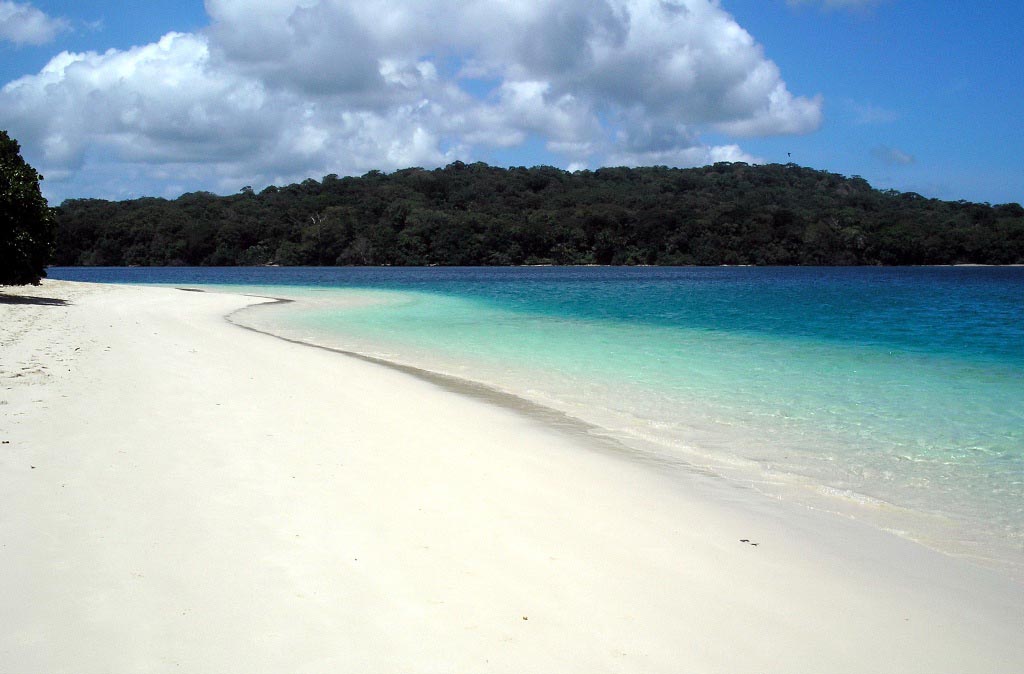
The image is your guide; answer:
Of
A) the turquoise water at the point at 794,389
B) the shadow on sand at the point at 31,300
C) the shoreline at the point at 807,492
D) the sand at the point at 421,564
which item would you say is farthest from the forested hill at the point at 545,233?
the sand at the point at 421,564

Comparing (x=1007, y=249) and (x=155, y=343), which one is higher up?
(x=1007, y=249)

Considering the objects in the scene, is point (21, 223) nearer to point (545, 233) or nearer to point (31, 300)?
point (31, 300)

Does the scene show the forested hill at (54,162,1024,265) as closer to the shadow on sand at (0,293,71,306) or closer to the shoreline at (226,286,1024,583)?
the shadow on sand at (0,293,71,306)

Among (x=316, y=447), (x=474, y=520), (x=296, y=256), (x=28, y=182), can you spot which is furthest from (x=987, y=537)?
(x=296, y=256)

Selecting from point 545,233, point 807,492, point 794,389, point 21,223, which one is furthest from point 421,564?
point 545,233

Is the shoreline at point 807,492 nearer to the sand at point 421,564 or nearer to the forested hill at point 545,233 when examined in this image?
the sand at point 421,564

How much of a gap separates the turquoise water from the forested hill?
74.5 meters

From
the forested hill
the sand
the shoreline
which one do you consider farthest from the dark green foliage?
the forested hill

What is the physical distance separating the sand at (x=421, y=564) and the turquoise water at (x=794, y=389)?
33.9 inches

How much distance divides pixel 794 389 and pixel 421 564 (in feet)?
25.9

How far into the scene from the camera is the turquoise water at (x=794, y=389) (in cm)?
544

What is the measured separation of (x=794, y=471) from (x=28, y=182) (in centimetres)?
1902

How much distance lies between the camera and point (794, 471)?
233 inches

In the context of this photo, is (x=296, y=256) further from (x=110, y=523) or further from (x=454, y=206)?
(x=110, y=523)
